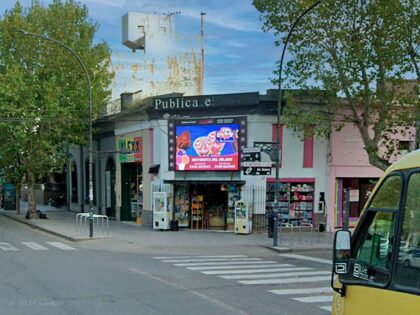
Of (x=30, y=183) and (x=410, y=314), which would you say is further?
(x=30, y=183)

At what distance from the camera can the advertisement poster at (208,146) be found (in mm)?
22875

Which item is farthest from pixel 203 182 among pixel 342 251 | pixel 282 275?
pixel 342 251

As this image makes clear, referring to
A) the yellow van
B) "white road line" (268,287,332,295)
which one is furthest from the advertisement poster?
the yellow van

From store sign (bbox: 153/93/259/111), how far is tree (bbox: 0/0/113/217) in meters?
5.87

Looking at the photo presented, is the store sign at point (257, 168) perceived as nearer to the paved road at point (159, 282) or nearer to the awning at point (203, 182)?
the paved road at point (159, 282)

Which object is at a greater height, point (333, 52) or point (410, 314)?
point (333, 52)

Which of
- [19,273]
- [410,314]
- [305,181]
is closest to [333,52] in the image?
[305,181]

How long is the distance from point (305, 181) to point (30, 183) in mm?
16559

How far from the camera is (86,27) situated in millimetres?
29297

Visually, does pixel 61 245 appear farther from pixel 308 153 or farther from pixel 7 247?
pixel 308 153

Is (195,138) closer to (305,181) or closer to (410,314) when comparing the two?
(305,181)

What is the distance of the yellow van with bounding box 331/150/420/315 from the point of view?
283cm

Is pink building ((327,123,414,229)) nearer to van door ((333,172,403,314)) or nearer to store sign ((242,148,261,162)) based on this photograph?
store sign ((242,148,261,162))

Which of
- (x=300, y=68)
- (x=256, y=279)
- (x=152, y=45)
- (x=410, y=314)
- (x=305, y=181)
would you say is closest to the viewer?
(x=410, y=314)
